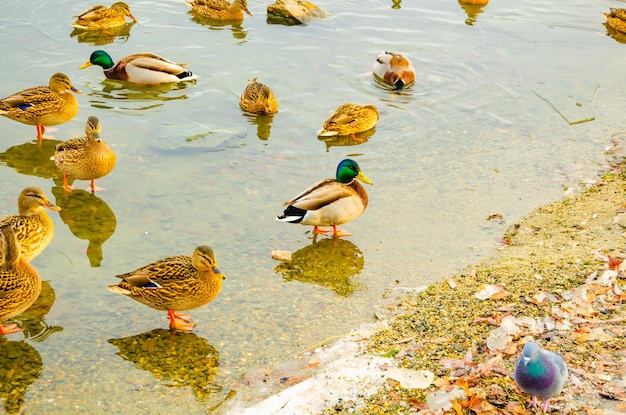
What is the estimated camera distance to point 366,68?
12.9 m

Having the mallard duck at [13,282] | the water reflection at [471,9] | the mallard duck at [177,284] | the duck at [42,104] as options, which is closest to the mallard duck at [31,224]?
the mallard duck at [13,282]

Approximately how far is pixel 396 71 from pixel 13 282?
7375 millimetres

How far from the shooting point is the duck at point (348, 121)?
33.8 ft

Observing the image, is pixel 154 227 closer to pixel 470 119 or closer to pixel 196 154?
pixel 196 154

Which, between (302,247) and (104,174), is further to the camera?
(104,174)

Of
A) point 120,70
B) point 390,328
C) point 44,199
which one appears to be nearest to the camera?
point 390,328

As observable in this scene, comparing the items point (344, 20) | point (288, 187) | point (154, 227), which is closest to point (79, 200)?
point (154, 227)

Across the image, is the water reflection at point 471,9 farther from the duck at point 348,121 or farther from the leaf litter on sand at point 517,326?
the leaf litter on sand at point 517,326

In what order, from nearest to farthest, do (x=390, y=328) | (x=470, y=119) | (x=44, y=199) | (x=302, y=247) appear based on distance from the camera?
(x=390, y=328) < (x=44, y=199) < (x=302, y=247) < (x=470, y=119)

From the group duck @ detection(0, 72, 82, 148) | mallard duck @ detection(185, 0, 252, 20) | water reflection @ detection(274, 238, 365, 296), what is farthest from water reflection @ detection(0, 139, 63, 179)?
mallard duck @ detection(185, 0, 252, 20)

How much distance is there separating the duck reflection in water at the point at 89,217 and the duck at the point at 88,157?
0.25 meters

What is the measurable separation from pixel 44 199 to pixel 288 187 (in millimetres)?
2814

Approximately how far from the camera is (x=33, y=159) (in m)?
9.72

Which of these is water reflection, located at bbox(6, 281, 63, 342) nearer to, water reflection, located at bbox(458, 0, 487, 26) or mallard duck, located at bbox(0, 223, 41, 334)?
mallard duck, located at bbox(0, 223, 41, 334)
